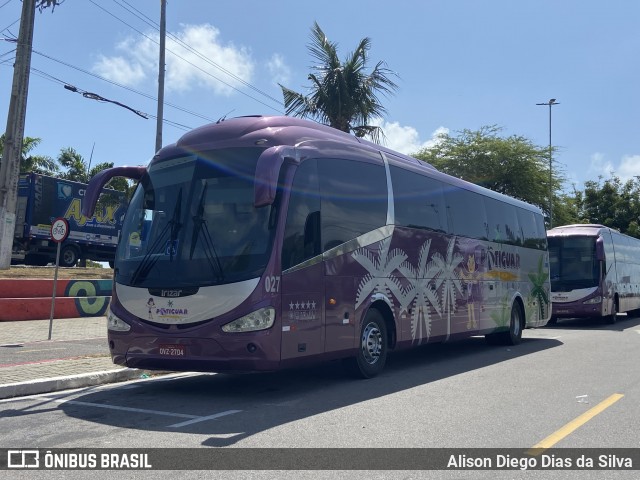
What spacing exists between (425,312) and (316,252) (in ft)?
11.2

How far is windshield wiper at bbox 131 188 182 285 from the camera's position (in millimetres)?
8031

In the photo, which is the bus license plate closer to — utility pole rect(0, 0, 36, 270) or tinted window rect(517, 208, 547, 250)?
tinted window rect(517, 208, 547, 250)

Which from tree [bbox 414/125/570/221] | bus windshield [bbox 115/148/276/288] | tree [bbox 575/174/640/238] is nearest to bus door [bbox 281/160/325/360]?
bus windshield [bbox 115/148/276/288]

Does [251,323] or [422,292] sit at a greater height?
[422,292]

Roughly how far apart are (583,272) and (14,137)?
1935cm

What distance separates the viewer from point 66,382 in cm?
870

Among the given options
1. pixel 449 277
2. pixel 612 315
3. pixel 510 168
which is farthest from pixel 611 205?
pixel 449 277

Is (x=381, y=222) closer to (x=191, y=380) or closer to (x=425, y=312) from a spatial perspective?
(x=425, y=312)

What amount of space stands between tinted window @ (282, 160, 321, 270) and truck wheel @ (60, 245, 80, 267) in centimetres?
2172

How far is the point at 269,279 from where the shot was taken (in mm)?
7551

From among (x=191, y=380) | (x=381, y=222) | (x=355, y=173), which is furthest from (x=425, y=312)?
(x=191, y=380)

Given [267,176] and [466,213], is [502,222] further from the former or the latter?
[267,176]

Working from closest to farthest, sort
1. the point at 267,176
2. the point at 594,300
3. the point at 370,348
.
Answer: the point at 267,176, the point at 370,348, the point at 594,300

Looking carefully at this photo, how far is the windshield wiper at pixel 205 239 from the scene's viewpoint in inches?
301
